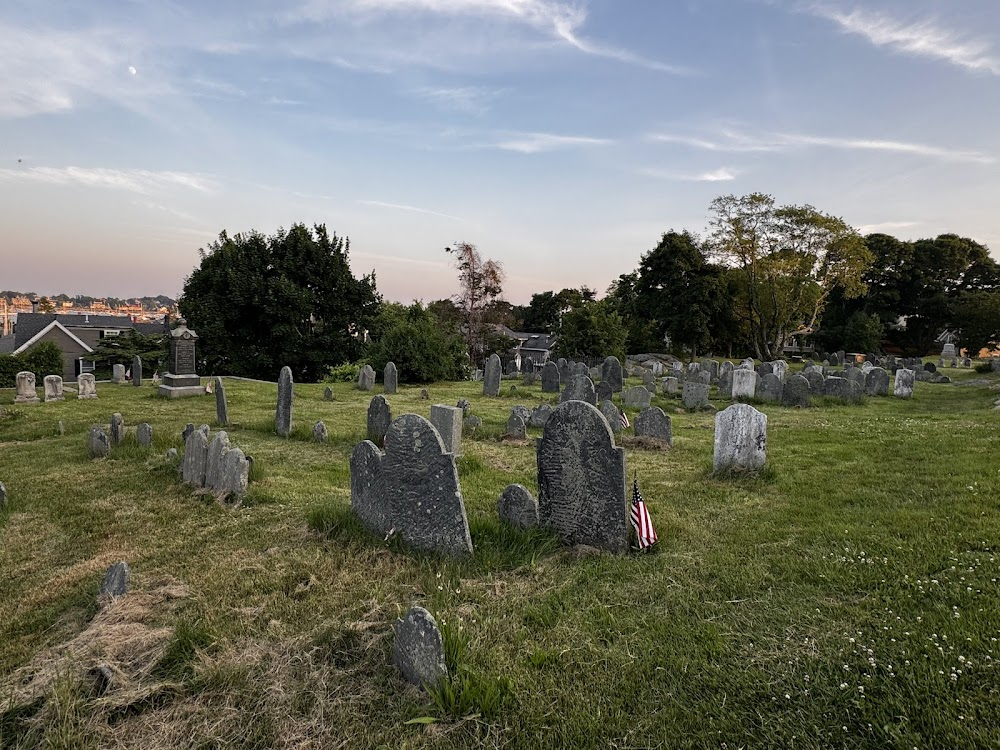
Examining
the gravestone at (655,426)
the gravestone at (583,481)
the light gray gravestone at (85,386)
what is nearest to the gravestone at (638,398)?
the gravestone at (655,426)

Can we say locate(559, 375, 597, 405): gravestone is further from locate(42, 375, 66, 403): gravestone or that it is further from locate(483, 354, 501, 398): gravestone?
locate(42, 375, 66, 403): gravestone

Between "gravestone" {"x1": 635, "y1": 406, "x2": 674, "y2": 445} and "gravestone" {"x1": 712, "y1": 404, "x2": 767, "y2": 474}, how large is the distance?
2083 mm

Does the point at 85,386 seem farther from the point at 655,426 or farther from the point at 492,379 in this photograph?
the point at 655,426

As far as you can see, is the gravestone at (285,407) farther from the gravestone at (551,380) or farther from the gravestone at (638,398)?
the gravestone at (551,380)

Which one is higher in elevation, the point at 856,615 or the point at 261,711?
the point at 856,615

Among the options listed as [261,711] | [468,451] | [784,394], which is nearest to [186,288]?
[468,451]

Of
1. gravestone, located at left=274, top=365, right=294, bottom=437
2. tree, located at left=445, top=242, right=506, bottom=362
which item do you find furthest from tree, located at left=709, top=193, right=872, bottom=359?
gravestone, located at left=274, top=365, right=294, bottom=437

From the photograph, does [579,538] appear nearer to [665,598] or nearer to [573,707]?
[665,598]

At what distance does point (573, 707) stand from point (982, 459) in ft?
24.0

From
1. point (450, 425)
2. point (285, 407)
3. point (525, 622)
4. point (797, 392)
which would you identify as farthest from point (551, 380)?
point (525, 622)

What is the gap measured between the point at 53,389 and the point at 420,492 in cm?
1653

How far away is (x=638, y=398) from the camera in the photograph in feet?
47.5

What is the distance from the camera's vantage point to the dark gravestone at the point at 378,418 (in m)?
9.71

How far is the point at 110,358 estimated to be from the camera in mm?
30312
